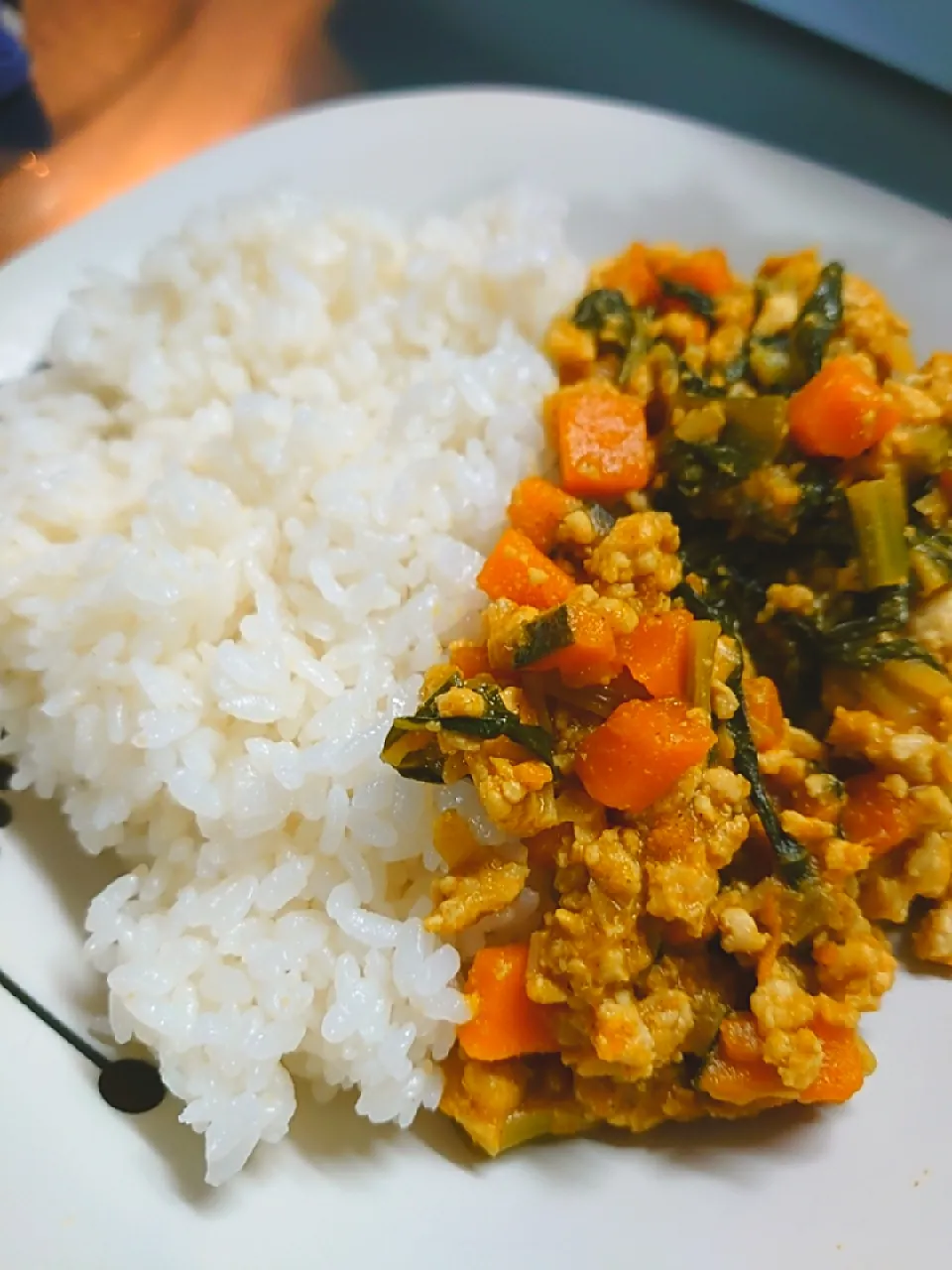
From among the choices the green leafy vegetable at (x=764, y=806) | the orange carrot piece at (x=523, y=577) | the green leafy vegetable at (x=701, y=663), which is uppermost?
the green leafy vegetable at (x=701, y=663)

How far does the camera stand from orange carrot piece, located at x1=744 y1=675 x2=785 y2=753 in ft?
7.36

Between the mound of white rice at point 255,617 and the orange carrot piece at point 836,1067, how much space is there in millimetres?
682

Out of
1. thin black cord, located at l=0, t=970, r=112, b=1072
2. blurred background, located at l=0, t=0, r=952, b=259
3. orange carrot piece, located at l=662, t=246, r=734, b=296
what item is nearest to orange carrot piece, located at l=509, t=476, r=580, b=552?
orange carrot piece, located at l=662, t=246, r=734, b=296

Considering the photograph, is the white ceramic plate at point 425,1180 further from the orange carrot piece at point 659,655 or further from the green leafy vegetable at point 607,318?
the green leafy vegetable at point 607,318

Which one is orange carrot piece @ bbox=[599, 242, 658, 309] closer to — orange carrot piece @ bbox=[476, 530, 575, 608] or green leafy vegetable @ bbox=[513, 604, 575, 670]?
orange carrot piece @ bbox=[476, 530, 575, 608]

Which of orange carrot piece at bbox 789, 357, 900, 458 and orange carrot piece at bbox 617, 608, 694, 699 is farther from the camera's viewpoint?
orange carrot piece at bbox 789, 357, 900, 458

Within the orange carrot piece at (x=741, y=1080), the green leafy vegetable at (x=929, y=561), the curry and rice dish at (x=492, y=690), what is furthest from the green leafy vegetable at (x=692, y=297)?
the orange carrot piece at (x=741, y=1080)

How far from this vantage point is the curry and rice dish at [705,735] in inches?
77.9

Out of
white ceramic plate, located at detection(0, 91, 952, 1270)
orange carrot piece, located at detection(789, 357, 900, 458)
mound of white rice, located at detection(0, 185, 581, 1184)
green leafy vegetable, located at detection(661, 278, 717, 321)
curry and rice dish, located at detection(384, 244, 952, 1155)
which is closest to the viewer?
white ceramic plate, located at detection(0, 91, 952, 1270)

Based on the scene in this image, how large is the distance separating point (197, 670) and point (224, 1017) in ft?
2.26

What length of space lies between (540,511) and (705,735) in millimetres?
686

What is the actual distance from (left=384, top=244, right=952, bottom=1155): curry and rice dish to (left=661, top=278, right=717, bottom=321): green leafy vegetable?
13 centimetres

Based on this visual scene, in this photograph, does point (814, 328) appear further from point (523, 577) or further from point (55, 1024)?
point (55, 1024)

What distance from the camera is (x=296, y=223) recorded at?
9.62 ft
